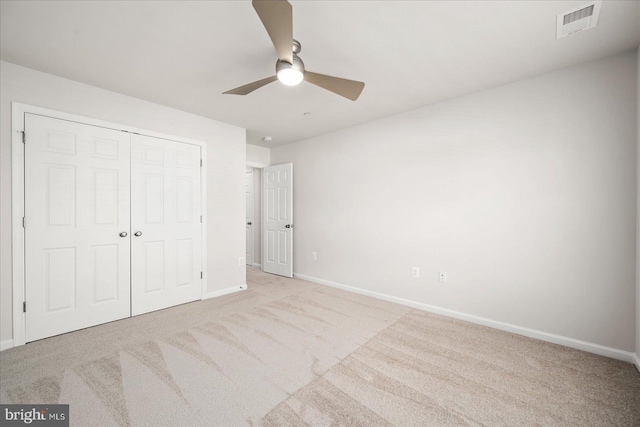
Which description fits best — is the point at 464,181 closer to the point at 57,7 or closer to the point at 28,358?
the point at 57,7

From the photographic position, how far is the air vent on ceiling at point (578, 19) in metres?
1.69

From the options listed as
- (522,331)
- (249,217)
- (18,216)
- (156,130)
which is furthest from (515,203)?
(249,217)

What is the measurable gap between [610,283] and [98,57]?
185 inches

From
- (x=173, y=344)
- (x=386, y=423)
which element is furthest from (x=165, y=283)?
(x=386, y=423)

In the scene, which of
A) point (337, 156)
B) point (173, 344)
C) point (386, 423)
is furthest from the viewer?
point (337, 156)

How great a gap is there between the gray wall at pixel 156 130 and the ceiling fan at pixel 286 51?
5.74 feet

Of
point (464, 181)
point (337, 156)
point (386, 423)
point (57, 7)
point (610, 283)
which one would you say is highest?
point (57, 7)

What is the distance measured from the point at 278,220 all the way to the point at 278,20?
12.6 ft

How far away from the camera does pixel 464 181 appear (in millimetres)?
2975

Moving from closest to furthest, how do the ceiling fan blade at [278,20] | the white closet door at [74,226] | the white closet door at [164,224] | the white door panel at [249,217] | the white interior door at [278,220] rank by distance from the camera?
1. the ceiling fan blade at [278,20]
2. the white closet door at [74,226]
3. the white closet door at [164,224]
4. the white interior door at [278,220]
5. the white door panel at [249,217]

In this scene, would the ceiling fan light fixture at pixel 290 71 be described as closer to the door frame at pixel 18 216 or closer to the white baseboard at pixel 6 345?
the door frame at pixel 18 216

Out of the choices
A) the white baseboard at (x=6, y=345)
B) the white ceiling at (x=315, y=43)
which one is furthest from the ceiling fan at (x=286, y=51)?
the white baseboard at (x=6, y=345)

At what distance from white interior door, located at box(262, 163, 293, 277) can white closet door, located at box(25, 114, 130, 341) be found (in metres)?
2.43

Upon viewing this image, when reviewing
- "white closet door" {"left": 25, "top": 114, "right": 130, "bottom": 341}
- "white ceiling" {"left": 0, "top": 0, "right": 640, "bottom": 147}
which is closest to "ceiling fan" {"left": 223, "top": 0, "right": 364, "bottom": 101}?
"white ceiling" {"left": 0, "top": 0, "right": 640, "bottom": 147}
